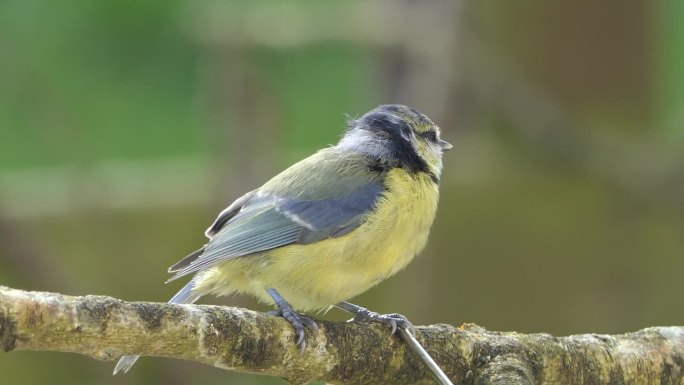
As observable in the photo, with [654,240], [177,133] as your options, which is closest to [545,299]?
[654,240]

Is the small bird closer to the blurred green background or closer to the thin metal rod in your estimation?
the thin metal rod

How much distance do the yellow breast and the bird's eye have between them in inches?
10.8

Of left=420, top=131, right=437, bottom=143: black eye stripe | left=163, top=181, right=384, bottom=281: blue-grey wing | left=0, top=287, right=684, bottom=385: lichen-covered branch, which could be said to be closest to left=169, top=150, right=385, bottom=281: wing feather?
left=163, top=181, right=384, bottom=281: blue-grey wing

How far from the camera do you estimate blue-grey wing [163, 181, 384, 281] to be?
2156 mm

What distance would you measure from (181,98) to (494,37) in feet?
4.79

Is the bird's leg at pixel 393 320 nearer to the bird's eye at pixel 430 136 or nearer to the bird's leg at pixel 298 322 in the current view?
the bird's leg at pixel 298 322

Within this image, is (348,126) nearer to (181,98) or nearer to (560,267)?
(560,267)

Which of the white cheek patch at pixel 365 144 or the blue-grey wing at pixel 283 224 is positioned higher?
the white cheek patch at pixel 365 144

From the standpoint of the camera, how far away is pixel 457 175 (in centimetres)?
375

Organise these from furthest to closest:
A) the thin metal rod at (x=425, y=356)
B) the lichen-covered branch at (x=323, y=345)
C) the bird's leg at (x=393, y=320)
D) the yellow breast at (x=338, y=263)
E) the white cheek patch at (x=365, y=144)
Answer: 1. the white cheek patch at (x=365, y=144)
2. the yellow breast at (x=338, y=263)
3. the bird's leg at (x=393, y=320)
4. the thin metal rod at (x=425, y=356)
5. the lichen-covered branch at (x=323, y=345)

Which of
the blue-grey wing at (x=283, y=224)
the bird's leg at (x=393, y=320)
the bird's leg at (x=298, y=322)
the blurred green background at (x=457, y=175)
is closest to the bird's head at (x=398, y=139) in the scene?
the blue-grey wing at (x=283, y=224)

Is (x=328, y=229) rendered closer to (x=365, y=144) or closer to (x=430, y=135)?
(x=365, y=144)

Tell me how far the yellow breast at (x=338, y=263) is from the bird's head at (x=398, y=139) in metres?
0.16

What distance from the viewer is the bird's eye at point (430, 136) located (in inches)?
98.1
